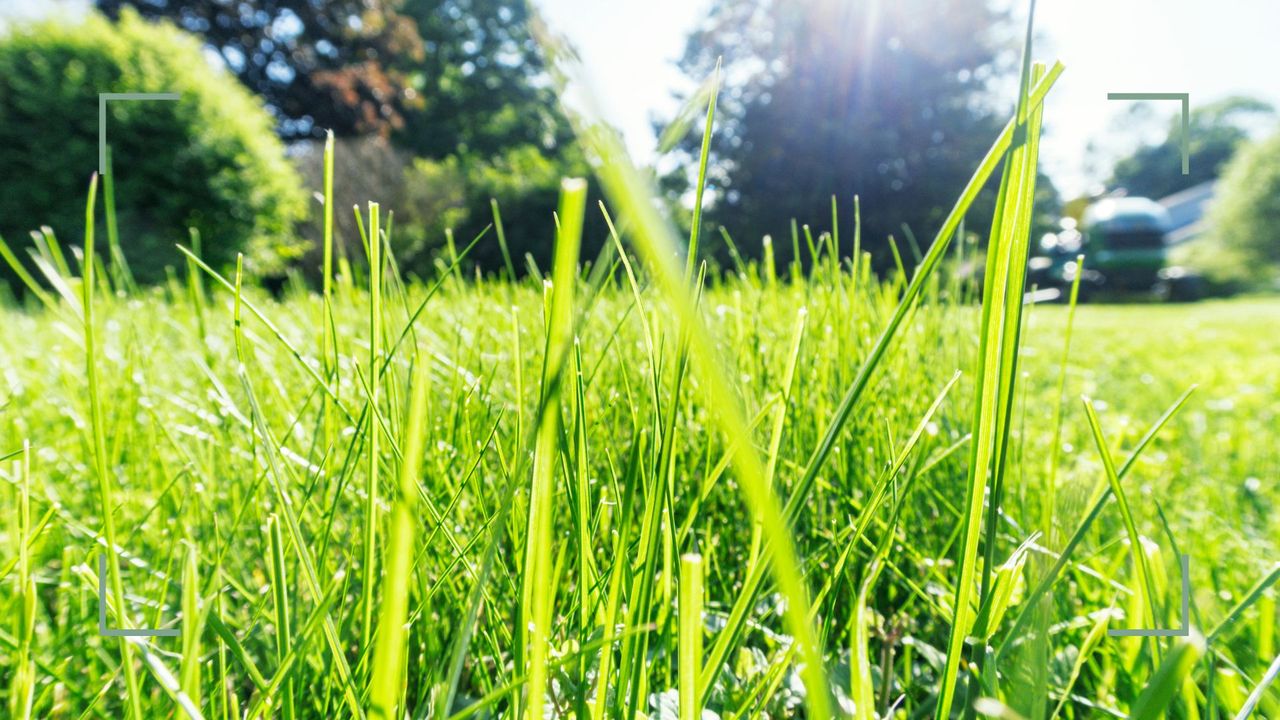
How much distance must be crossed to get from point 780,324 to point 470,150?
1483 cm

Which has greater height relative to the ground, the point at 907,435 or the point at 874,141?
the point at 874,141

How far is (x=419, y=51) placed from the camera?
14.9 metres

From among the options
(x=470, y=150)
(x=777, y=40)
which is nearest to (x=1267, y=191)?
(x=777, y=40)

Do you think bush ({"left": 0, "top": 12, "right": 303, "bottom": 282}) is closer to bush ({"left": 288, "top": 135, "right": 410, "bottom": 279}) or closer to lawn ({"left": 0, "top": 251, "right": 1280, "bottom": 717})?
bush ({"left": 288, "top": 135, "right": 410, "bottom": 279})

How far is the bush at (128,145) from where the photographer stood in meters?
5.99

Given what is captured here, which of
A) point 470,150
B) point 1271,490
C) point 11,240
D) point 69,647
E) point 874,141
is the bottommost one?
point 1271,490

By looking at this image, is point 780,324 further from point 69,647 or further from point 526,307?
point 69,647

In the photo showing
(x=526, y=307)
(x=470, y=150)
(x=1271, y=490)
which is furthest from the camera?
(x=470, y=150)

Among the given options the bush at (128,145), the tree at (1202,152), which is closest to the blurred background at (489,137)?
the bush at (128,145)

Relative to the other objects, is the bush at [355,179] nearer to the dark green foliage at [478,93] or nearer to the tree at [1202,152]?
the dark green foliage at [478,93]

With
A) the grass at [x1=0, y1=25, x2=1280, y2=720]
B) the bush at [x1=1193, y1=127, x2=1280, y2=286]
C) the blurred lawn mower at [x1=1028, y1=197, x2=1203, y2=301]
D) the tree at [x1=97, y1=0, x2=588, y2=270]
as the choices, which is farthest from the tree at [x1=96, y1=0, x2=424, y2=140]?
the bush at [x1=1193, y1=127, x2=1280, y2=286]

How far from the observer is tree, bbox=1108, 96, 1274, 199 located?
1143 inches

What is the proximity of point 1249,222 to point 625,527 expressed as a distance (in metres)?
20.0

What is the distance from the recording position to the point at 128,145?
6105mm
